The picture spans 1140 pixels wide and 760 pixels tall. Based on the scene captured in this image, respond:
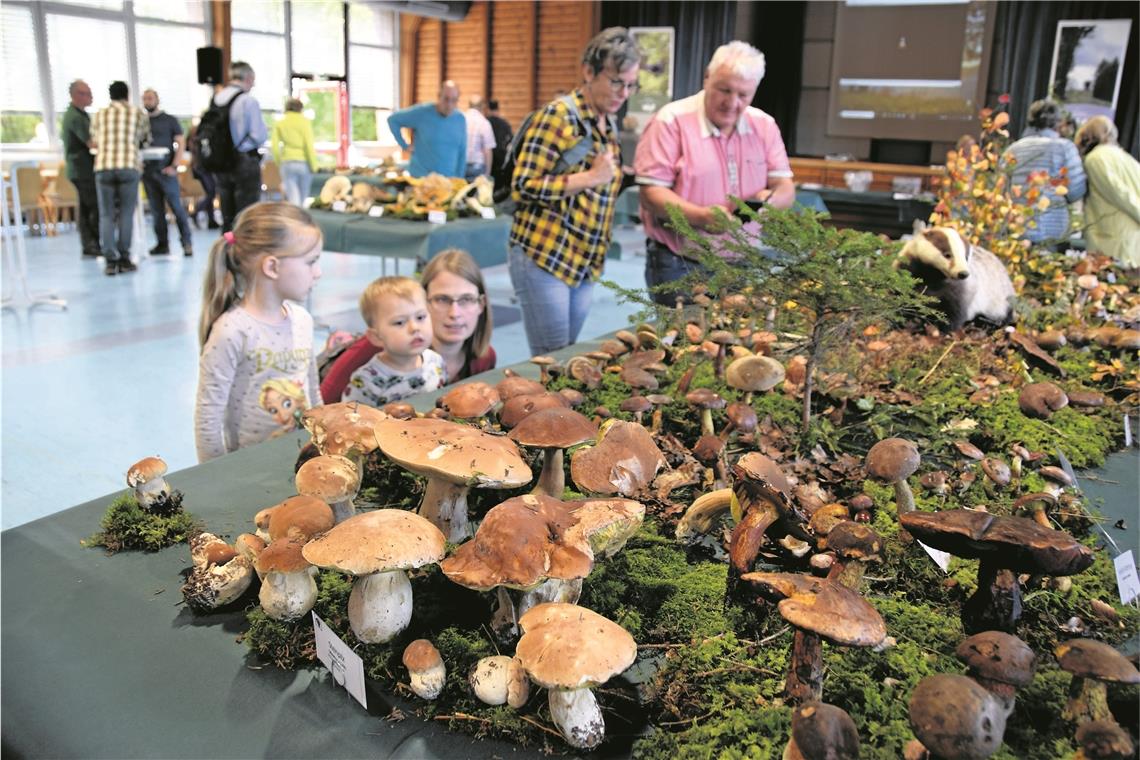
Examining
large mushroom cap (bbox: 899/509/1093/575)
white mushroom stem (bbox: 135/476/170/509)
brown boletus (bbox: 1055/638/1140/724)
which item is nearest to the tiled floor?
white mushroom stem (bbox: 135/476/170/509)

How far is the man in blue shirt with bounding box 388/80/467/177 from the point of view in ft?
22.6

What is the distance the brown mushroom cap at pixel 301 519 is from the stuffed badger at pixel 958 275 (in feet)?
6.37

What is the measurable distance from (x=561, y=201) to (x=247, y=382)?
1421 mm

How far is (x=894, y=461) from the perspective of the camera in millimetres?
1424

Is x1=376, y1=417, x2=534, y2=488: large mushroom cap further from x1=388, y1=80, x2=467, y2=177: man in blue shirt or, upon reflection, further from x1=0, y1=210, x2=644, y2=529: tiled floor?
x1=388, y1=80, x2=467, y2=177: man in blue shirt

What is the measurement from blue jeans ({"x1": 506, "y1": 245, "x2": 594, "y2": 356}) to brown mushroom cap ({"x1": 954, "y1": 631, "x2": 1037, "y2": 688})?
2477mm

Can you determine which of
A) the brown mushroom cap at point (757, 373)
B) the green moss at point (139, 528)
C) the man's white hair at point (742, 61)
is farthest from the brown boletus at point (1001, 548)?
the man's white hair at point (742, 61)

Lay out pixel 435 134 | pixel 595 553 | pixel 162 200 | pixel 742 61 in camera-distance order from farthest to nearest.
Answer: pixel 162 200, pixel 435 134, pixel 742 61, pixel 595 553

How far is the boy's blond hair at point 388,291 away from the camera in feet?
7.76

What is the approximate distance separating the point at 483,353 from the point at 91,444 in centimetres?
218

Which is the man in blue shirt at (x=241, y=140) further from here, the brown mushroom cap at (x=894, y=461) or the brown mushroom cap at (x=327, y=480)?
the brown mushroom cap at (x=894, y=461)

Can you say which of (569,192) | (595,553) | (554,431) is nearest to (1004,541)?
(595,553)

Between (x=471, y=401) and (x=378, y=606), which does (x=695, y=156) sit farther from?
(x=378, y=606)

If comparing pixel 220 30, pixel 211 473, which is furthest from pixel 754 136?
pixel 220 30
